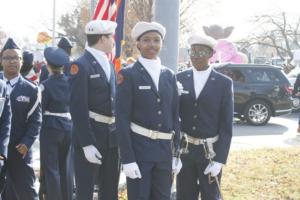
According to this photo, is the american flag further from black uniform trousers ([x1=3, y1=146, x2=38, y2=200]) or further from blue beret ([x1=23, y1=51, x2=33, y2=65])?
black uniform trousers ([x1=3, y1=146, x2=38, y2=200])

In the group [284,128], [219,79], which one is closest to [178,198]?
[219,79]

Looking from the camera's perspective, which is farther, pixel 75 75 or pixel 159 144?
pixel 75 75

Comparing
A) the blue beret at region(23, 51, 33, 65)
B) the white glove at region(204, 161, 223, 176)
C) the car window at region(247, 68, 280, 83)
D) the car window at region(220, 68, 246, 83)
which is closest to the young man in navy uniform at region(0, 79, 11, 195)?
the blue beret at region(23, 51, 33, 65)

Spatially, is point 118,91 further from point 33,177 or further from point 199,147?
point 33,177

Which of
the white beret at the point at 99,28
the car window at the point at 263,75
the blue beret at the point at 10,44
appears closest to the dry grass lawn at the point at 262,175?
the white beret at the point at 99,28

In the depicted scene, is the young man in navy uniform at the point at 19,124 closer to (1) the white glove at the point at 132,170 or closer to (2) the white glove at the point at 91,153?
(2) the white glove at the point at 91,153

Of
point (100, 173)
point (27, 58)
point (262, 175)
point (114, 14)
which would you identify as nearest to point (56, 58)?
point (27, 58)

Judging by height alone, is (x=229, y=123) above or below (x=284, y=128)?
above

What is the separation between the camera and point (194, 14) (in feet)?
129

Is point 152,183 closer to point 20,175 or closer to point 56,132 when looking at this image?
point 20,175

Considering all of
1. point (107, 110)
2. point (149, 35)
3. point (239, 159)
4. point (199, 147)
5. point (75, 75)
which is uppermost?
point (149, 35)

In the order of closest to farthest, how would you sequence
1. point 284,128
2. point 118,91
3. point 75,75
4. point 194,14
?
point 118,91 < point 75,75 < point 284,128 < point 194,14

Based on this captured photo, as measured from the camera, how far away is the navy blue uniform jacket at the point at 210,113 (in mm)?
4711

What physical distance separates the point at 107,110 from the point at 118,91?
1.68 feet
